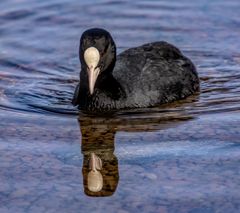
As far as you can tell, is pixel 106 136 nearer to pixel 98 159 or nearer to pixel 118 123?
pixel 118 123

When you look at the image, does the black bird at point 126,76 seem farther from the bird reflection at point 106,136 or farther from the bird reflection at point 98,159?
the bird reflection at point 98,159

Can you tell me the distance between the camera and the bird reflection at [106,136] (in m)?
6.99

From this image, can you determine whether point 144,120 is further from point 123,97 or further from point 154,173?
point 154,173

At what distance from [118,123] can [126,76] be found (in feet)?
2.91

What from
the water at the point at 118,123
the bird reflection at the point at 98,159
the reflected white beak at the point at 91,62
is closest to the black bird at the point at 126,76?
the reflected white beak at the point at 91,62

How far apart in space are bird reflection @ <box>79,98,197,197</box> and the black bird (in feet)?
0.67

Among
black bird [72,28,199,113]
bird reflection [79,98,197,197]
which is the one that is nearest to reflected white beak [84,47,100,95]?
black bird [72,28,199,113]

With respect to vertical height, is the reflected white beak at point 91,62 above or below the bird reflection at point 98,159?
above

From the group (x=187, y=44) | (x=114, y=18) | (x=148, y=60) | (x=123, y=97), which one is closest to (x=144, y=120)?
(x=123, y=97)

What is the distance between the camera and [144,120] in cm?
867

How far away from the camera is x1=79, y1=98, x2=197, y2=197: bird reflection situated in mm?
6989

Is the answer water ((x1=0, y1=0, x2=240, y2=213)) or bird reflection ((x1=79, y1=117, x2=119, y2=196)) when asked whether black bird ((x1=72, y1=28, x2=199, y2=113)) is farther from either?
bird reflection ((x1=79, y1=117, x2=119, y2=196))

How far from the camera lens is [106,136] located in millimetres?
8219

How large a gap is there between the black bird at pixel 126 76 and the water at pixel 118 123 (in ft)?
0.49
